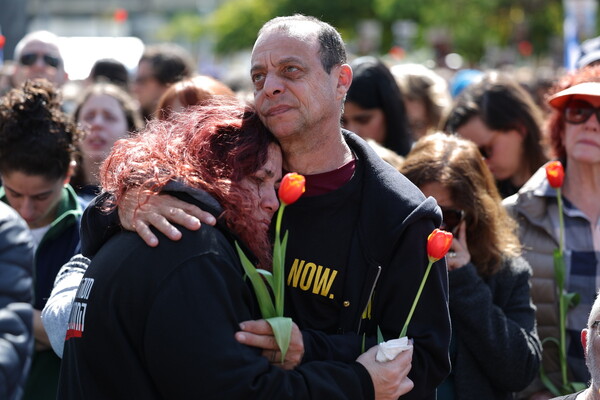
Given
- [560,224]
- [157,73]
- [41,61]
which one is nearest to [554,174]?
[560,224]

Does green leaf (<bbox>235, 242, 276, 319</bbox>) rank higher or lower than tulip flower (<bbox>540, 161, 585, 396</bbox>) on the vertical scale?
higher

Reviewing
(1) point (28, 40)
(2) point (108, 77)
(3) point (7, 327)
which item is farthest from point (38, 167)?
(2) point (108, 77)

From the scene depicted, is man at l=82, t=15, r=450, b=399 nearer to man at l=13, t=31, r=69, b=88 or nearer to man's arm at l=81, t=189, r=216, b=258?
man's arm at l=81, t=189, r=216, b=258

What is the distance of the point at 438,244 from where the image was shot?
278 cm

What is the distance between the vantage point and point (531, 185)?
4.37 metres

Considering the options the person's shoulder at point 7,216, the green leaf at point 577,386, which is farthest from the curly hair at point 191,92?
the green leaf at point 577,386

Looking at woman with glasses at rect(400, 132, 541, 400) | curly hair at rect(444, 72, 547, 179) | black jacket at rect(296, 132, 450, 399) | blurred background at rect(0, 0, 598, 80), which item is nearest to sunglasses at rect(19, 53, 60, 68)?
curly hair at rect(444, 72, 547, 179)

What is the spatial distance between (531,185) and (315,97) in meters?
1.68

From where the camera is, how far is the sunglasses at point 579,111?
172 inches

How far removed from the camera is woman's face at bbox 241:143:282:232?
273 cm

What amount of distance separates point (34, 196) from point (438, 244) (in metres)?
2.17

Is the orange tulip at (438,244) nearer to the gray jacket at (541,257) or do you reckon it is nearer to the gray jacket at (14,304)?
the gray jacket at (14,304)

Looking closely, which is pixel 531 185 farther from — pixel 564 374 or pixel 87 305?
pixel 87 305

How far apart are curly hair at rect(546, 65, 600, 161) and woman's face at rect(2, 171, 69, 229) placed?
2367mm
